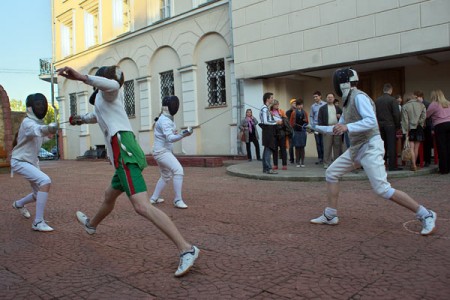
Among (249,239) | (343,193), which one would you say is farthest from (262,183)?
(249,239)

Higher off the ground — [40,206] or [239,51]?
[239,51]

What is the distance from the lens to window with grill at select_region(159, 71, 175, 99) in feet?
62.2

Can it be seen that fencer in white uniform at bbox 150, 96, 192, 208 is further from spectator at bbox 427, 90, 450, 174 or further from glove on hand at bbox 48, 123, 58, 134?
spectator at bbox 427, 90, 450, 174

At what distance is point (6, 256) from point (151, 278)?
5.83 feet

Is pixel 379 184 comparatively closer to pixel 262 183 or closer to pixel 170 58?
pixel 262 183

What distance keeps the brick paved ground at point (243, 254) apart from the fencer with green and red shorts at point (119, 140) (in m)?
0.78

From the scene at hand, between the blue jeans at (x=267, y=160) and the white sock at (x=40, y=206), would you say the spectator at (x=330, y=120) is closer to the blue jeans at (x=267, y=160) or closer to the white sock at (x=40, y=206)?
the blue jeans at (x=267, y=160)

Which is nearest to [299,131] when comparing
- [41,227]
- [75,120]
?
[41,227]

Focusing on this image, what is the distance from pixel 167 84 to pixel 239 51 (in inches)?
203

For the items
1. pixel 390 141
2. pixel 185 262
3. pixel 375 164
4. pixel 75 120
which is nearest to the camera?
pixel 185 262

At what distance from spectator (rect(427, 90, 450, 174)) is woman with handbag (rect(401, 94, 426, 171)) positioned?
26 centimetres

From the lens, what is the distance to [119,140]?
13.0ft

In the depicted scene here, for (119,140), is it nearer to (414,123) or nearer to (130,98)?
(414,123)

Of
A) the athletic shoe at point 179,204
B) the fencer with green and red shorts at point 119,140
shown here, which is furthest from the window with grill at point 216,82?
the fencer with green and red shorts at point 119,140
